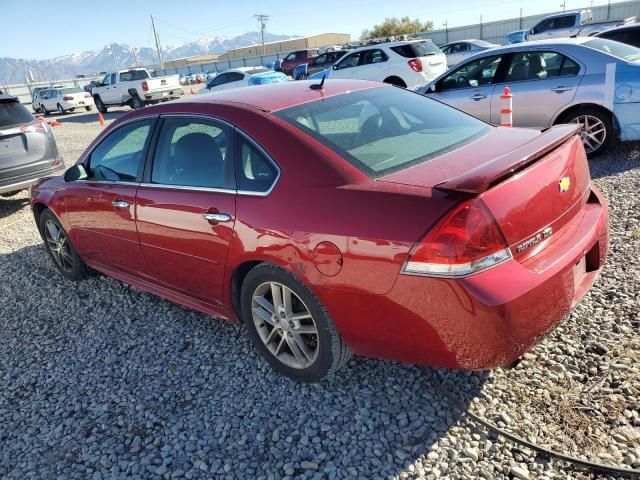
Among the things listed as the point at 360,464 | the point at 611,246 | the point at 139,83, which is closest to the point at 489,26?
the point at 139,83

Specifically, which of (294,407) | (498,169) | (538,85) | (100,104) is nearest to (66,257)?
(294,407)

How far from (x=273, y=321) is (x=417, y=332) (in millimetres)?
946

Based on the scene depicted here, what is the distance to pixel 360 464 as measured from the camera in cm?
231

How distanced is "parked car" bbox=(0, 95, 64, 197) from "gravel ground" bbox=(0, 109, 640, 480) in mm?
4309

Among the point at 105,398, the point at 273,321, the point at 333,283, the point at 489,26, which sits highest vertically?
the point at 489,26

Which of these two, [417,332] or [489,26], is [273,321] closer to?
[417,332]

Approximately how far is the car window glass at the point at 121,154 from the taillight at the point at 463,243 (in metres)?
2.31

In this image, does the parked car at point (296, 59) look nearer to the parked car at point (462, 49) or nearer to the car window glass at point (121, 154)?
the parked car at point (462, 49)

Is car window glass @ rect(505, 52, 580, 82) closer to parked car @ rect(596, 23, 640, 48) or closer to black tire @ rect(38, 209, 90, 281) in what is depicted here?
parked car @ rect(596, 23, 640, 48)

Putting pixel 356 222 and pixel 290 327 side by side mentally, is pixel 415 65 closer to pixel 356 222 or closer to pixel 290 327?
pixel 290 327

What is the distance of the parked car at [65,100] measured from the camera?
2717 cm

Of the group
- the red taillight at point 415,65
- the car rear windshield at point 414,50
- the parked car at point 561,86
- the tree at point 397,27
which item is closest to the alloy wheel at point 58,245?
the parked car at point 561,86

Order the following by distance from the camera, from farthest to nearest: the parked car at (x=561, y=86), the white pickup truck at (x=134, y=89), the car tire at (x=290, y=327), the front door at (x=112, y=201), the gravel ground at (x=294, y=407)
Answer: the white pickup truck at (x=134, y=89) → the parked car at (x=561, y=86) → the front door at (x=112, y=201) → the car tire at (x=290, y=327) → the gravel ground at (x=294, y=407)

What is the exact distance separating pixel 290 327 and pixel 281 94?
147 cm
